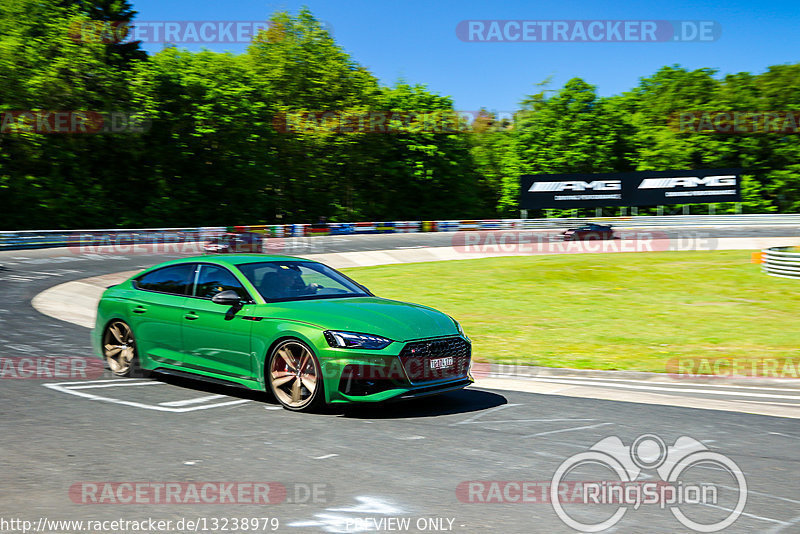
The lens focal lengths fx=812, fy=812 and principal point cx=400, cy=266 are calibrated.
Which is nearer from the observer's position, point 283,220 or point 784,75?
point 283,220

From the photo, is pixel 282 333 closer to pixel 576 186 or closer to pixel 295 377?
pixel 295 377

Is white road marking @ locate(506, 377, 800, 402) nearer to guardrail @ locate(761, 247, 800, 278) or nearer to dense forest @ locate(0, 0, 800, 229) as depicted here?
guardrail @ locate(761, 247, 800, 278)

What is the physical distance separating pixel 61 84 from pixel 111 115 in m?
3.77

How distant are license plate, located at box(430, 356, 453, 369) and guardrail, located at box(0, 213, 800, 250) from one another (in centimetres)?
3052

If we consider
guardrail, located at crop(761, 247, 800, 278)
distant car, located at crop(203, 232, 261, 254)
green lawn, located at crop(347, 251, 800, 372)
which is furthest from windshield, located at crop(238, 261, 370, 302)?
distant car, located at crop(203, 232, 261, 254)

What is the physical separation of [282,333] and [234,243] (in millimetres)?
24742

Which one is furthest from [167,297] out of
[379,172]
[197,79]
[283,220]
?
[379,172]

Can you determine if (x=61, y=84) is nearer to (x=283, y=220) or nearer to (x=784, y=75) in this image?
(x=283, y=220)

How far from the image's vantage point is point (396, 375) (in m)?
7.43

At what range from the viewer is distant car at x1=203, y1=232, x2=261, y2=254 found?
31516mm

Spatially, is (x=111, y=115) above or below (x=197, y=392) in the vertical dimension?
above

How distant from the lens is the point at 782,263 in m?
24.2

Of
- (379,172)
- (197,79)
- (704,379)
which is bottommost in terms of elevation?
(704,379)

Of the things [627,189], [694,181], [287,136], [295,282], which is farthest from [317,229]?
[295,282]
